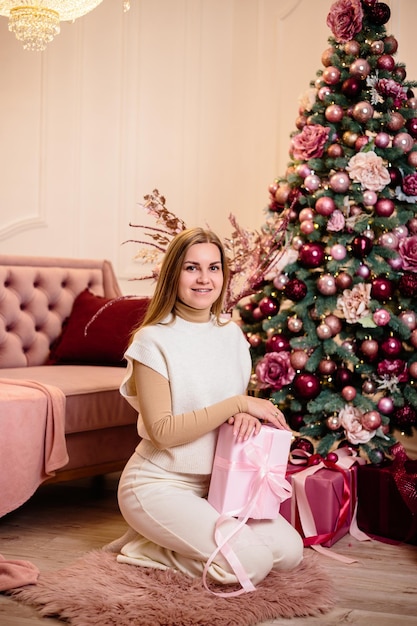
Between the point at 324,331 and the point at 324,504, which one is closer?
the point at 324,504

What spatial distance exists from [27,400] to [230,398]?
31.6 inches

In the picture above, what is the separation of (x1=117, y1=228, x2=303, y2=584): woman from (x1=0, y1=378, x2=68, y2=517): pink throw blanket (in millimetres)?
464

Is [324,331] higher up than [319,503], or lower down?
higher up

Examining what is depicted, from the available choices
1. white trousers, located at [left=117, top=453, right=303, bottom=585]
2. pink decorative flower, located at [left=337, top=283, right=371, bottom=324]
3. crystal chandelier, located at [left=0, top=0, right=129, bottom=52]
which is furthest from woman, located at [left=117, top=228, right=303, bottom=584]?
crystal chandelier, located at [left=0, top=0, right=129, bottom=52]

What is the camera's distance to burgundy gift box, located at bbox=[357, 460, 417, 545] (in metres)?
2.67

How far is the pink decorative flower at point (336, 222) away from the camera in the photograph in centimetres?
290

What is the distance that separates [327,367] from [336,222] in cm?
55

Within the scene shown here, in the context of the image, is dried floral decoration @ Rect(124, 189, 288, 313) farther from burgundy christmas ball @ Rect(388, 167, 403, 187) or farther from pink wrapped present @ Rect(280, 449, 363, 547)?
pink wrapped present @ Rect(280, 449, 363, 547)

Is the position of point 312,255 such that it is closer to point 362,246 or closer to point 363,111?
point 362,246

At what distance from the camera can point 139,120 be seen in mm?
4863

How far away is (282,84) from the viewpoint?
15.3 feet

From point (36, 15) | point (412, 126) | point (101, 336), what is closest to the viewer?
point (412, 126)

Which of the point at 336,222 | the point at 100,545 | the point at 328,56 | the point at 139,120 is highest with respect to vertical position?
the point at 139,120

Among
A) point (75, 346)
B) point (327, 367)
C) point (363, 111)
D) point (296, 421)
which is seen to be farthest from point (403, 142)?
point (75, 346)
